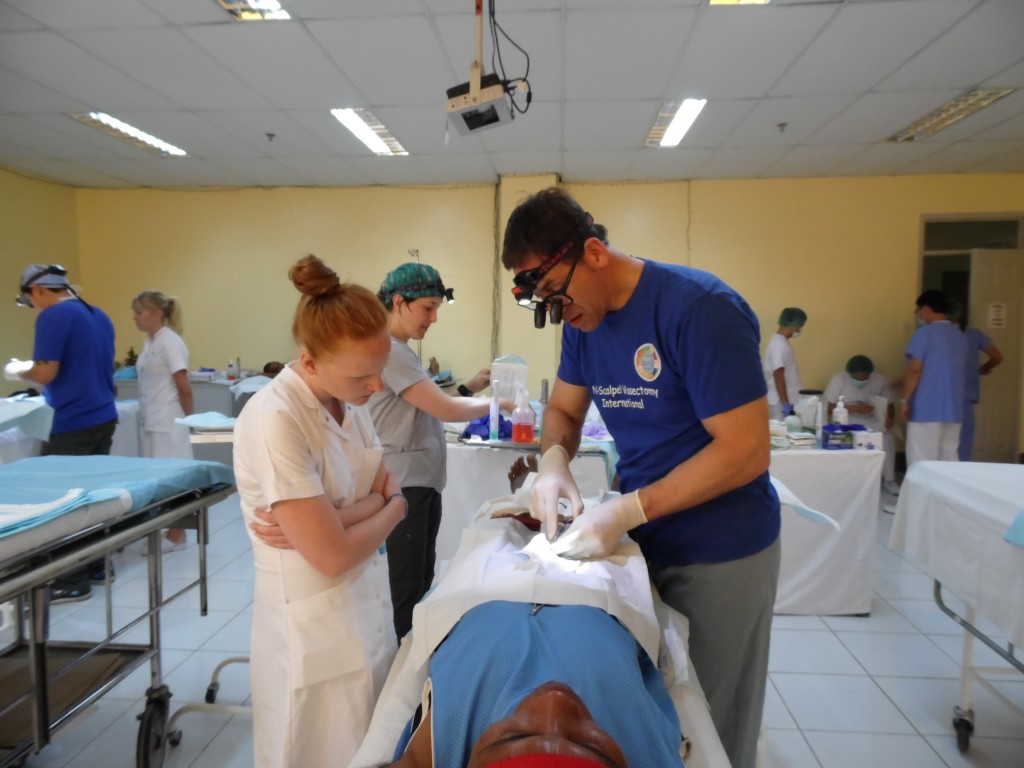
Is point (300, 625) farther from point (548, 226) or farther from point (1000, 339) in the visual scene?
point (1000, 339)

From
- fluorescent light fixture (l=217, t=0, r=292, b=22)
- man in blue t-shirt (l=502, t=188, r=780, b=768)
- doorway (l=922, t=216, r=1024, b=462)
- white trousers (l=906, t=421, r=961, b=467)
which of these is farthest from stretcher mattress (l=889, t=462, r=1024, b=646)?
doorway (l=922, t=216, r=1024, b=462)

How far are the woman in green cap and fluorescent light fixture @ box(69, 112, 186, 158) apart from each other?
365 cm

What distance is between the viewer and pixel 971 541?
1.76 meters

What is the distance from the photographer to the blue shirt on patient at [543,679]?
→ 75 cm

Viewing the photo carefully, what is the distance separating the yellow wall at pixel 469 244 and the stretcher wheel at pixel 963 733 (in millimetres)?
4168

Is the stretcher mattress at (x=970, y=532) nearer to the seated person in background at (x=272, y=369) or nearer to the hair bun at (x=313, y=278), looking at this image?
the hair bun at (x=313, y=278)

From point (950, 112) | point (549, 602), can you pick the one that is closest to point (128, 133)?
point (549, 602)

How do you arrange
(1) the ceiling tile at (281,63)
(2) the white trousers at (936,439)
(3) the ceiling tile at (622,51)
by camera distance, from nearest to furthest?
(3) the ceiling tile at (622,51) → (1) the ceiling tile at (281,63) → (2) the white trousers at (936,439)

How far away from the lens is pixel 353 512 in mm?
1208

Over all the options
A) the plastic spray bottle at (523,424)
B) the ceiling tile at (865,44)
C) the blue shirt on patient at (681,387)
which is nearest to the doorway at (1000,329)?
the ceiling tile at (865,44)

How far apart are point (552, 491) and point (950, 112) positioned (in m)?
4.56

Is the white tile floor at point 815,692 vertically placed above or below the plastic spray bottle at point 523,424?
below

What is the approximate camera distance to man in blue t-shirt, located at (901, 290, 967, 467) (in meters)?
4.21

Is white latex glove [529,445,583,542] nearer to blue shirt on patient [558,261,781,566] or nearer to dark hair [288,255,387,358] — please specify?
blue shirt on patient [558,261,781,566]
